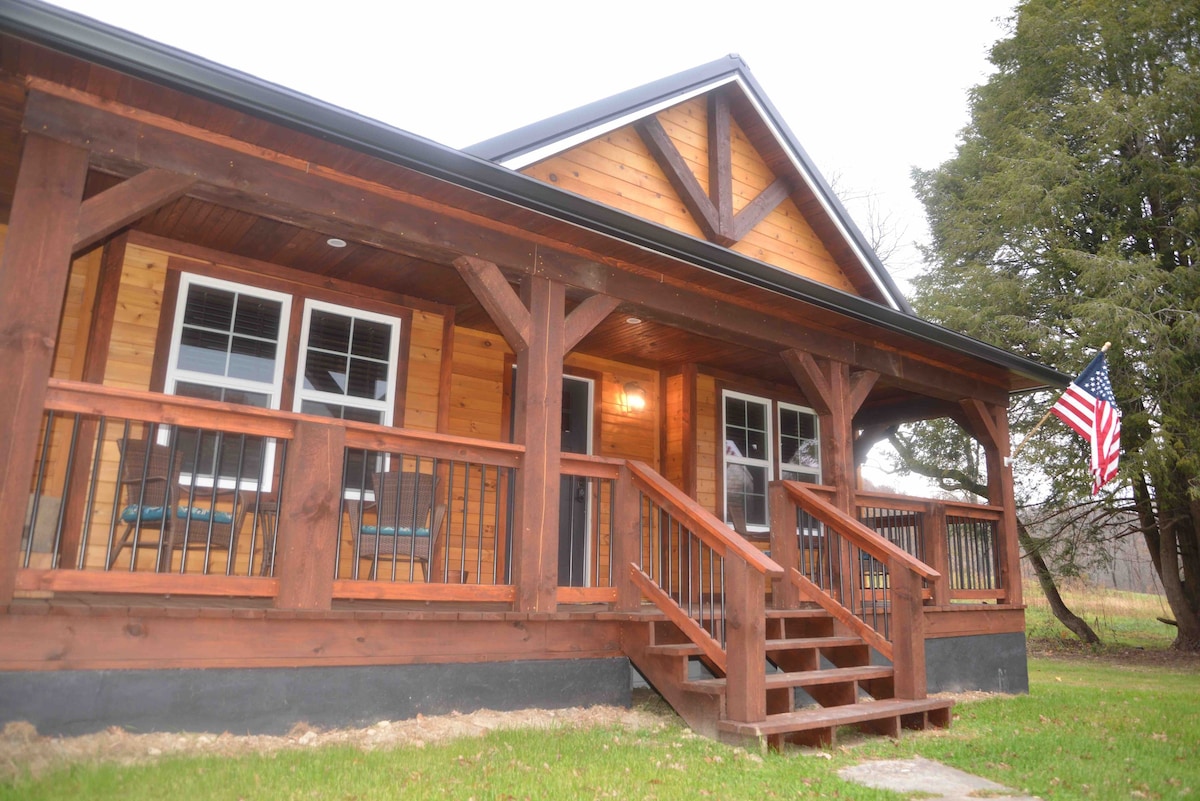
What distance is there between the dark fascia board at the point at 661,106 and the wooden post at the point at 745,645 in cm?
354

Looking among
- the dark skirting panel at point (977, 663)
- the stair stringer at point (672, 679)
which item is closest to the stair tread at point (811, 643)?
the stair stringer at point (672, 679)

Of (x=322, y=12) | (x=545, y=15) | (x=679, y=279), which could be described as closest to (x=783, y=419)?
(x=679, y=279)

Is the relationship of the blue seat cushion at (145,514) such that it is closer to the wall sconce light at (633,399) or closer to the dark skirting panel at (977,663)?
the wall sconce light at (633,399)

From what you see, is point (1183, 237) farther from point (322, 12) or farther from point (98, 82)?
point (322, 12)

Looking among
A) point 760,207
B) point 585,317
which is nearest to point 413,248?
point 585,317

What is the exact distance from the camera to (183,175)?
194 inches

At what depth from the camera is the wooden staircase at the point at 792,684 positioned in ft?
17.8

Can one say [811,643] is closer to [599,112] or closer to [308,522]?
[308,522]

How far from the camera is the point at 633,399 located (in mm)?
9805

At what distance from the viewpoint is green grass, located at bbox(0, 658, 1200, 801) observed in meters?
3.88

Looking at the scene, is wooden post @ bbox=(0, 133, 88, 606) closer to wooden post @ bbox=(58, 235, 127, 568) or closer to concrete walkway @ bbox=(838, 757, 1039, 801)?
wooden post @ bbox=(58, 235, 127, 568)

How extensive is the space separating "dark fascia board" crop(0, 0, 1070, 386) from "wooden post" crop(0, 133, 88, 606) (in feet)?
2.05

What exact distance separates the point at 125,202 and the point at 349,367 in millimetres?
2893


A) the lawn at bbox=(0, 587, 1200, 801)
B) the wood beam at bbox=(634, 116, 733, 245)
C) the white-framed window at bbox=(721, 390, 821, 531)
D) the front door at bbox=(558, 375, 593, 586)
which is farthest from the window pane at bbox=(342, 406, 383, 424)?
the white-framed window at bbox=(721, 390, 821, 531)
